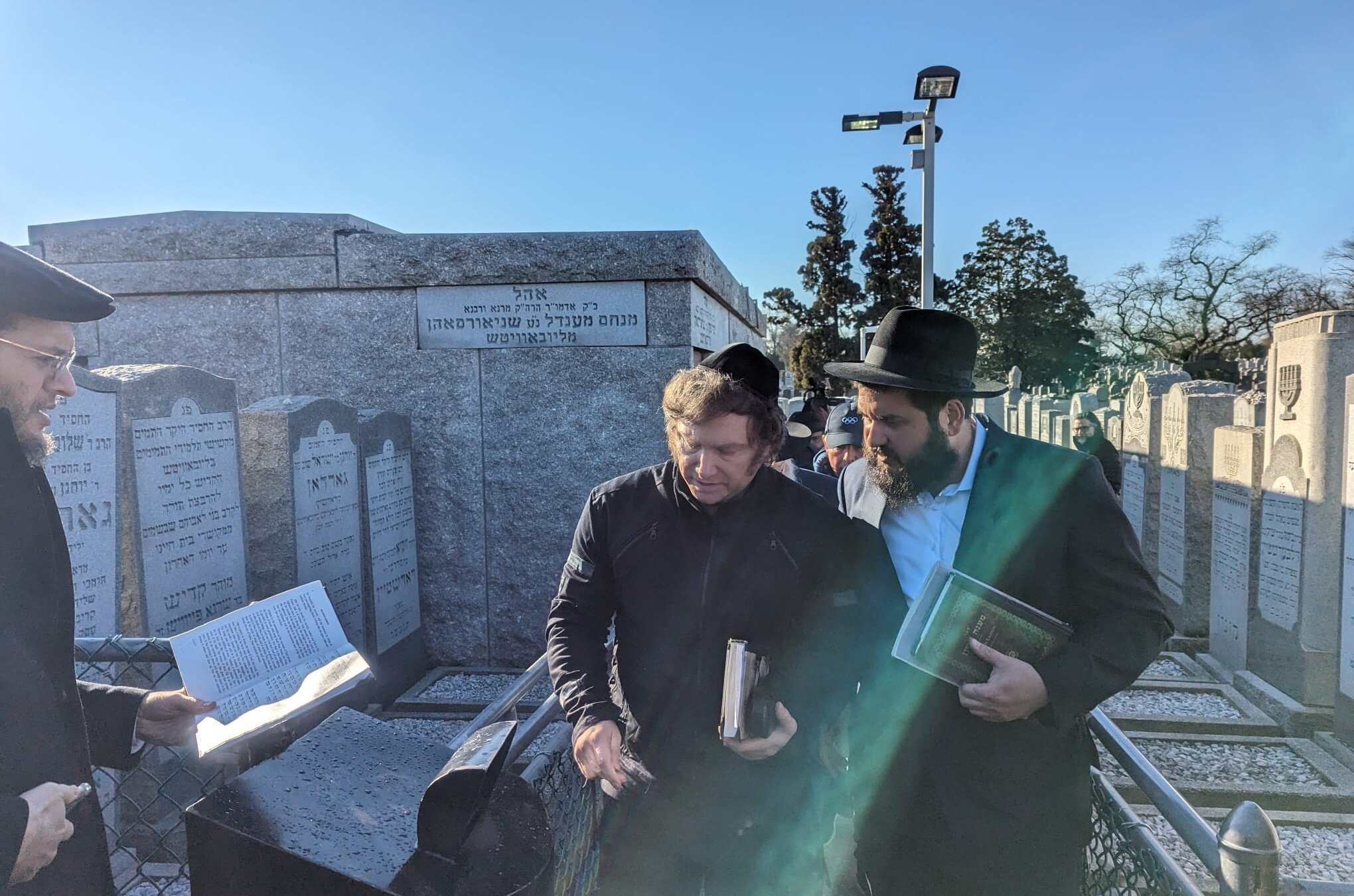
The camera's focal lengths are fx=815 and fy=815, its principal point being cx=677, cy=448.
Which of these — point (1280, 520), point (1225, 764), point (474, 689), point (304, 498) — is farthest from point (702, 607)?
point (1280, 520)

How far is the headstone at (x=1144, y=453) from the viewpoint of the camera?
8.04 meters

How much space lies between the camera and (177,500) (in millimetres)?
3477

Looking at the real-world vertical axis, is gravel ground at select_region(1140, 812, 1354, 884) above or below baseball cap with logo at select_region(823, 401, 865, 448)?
below

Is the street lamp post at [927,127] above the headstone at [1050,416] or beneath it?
above

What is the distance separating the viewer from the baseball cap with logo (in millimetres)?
4941

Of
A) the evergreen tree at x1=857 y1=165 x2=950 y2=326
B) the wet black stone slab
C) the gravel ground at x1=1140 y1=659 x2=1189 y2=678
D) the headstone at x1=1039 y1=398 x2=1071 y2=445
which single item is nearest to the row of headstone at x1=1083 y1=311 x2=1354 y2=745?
the gravel ground at x1=1140 y1=659 x2=1189 y2=678

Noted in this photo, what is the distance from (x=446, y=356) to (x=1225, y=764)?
5.32 meters

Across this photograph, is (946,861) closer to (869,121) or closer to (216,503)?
(216,503)

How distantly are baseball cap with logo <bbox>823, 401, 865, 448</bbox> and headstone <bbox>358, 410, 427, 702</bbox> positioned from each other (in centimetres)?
277

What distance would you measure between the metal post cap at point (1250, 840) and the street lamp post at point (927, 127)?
10.9 m

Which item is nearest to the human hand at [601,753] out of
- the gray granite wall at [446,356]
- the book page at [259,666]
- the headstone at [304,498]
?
the book page at [259,666]

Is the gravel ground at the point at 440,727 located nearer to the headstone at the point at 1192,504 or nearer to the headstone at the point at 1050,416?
the headstone at the point at 1192,504

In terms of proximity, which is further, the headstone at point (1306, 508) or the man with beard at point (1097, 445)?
the man with beard at point (1097, 445)

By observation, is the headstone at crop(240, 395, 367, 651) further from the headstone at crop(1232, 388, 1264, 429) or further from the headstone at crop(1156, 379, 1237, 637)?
the headstone at crop(1232, 388, 1264, 429)
